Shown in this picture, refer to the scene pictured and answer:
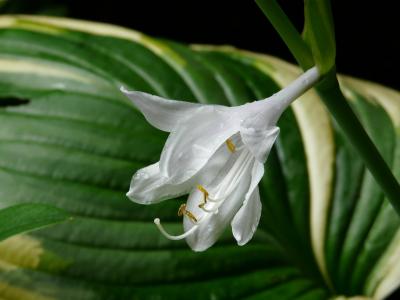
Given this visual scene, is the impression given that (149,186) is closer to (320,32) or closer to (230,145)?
(230,145)

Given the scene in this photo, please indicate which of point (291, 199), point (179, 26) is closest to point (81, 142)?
point (291, 199)

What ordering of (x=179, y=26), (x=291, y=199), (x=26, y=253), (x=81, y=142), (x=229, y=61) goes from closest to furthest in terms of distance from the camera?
(x=26, y=253)
(x=81, y=142)
(x=291, y=199)
(x=229, y=61)
(x=179, y=26)

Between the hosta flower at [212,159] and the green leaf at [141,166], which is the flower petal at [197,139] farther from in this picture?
the green leaf at [141,166]

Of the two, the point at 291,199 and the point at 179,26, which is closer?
the point at 291,199

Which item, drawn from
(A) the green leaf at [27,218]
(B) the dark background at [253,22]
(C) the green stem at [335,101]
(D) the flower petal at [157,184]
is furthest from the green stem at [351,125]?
(B) the dark background at [253,22]

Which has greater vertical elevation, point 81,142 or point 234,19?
point 81,142

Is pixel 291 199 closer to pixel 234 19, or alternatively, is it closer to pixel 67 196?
pixel 67 196

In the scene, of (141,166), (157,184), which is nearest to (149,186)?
(157,184)

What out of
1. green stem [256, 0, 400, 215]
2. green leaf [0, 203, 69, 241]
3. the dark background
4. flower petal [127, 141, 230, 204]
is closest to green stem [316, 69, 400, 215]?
green stem [256, 0, 400, 215]
